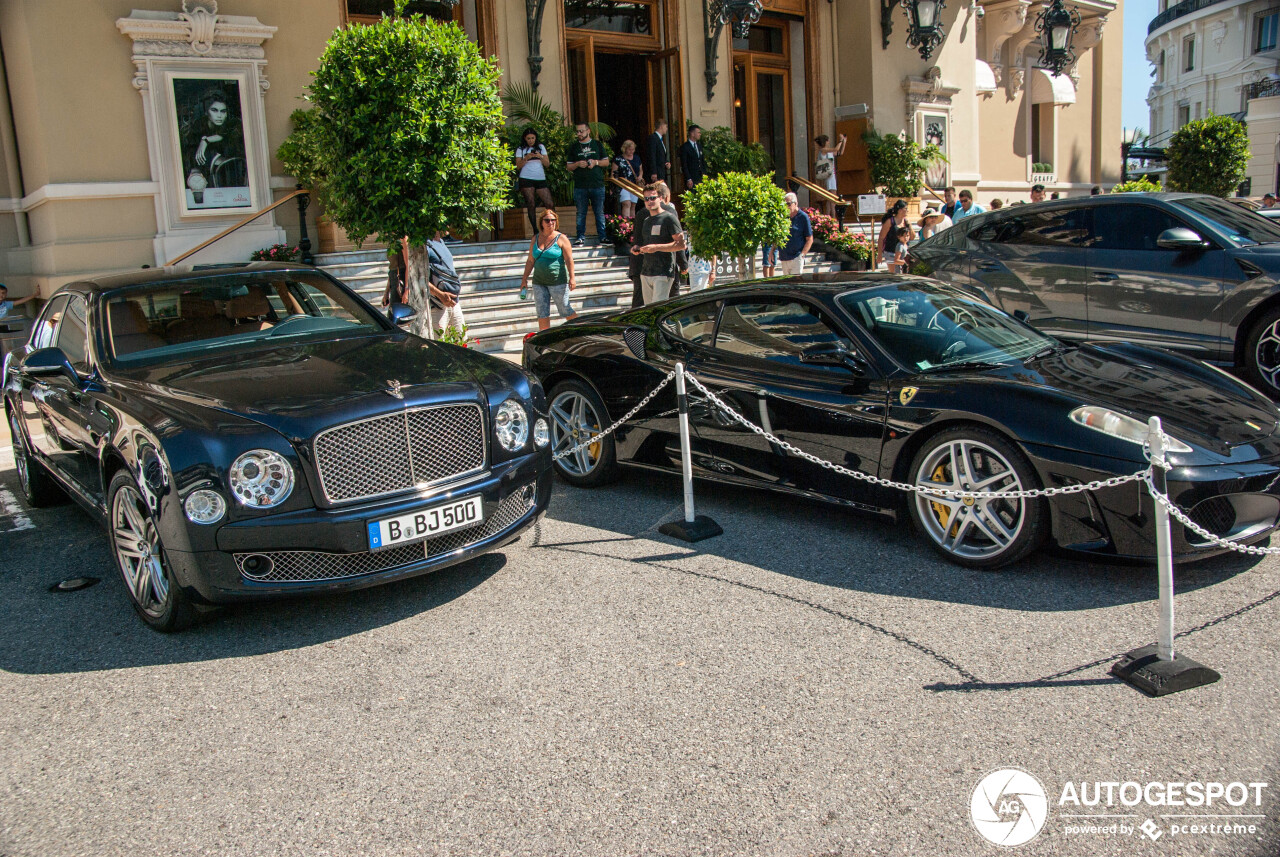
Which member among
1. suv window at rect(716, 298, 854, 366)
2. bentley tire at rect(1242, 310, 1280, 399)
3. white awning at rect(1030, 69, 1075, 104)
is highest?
white awning at rect(1030, 69, 1075, 104)

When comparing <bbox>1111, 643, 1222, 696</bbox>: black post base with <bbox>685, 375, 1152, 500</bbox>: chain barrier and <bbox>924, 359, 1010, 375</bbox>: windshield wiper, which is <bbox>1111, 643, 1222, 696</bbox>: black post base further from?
<bbox>924, 359, 1010, 375</bbox>: windshield wiper

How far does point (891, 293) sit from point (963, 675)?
8.35ft

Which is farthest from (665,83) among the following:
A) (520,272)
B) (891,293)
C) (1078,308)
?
(891,293)

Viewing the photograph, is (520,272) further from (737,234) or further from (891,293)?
(891,293)

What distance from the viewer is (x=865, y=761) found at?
300cm

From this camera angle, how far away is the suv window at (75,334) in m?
5.21

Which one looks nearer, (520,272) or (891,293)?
(891,293)

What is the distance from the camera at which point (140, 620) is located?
14.6 feet

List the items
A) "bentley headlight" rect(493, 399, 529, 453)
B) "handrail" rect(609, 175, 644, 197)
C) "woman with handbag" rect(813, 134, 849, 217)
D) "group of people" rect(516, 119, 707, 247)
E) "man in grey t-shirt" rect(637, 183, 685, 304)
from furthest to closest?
"woman with handbag" rect(813, 134, 849, 217) → "handrail" rect(609, 175, 644, 197) → "group of people" rect(516, 119, 707, 247) → "man in grey t-shirt" rect(637, 183, 685, 304) → "bentley headlight" rect(493, 399, 529, 453)

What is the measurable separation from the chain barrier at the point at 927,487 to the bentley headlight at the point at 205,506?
261 centimetres

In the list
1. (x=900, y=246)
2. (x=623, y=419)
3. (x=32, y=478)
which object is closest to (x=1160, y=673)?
(x=623, y=419)

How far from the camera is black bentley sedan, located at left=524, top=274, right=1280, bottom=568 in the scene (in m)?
4.18

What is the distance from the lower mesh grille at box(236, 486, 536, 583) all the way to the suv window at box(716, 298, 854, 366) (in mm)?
1907

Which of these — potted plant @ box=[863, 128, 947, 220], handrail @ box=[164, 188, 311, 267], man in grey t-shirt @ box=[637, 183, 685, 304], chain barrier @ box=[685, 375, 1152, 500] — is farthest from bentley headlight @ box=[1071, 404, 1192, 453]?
potted plant @ box=[863, 128, 947, 220]
